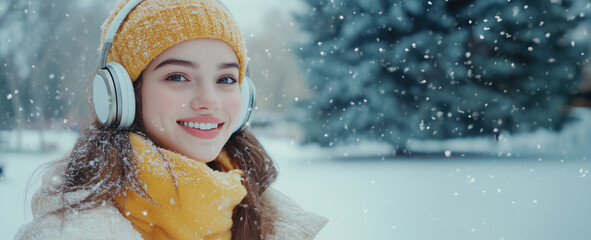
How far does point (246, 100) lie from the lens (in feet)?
4.42

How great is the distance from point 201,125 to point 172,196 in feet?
0.65

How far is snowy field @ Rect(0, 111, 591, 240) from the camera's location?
3686 mm

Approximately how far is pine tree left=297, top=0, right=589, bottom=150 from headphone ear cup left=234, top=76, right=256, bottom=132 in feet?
17.7

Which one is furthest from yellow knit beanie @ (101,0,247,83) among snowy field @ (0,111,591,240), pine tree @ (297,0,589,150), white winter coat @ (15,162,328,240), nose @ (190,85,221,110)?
pine tree @ (297,0,589,150)

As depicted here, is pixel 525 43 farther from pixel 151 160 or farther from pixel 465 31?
pixel 151 160

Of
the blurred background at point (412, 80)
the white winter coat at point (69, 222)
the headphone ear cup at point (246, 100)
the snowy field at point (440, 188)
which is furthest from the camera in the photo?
the blurred background at point (412, 80)

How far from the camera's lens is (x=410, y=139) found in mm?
7266

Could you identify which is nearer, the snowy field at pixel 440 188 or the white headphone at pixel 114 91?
the white headphone at pixel 114 91

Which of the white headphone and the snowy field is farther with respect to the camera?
the snowy field

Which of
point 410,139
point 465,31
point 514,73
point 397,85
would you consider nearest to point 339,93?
point 397,85

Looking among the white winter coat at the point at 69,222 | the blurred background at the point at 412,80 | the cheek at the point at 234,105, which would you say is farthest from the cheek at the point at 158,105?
the blurred background at the point at 412,80

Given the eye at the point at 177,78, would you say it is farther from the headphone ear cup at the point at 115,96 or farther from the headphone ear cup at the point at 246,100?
the headphone ear cup at the point at 246,100

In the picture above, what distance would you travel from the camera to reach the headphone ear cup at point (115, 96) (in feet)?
3.61

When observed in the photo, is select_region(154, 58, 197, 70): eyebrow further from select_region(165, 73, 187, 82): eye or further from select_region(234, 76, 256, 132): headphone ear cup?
select_region(234, 76, 256, 132): headphone ear cup
